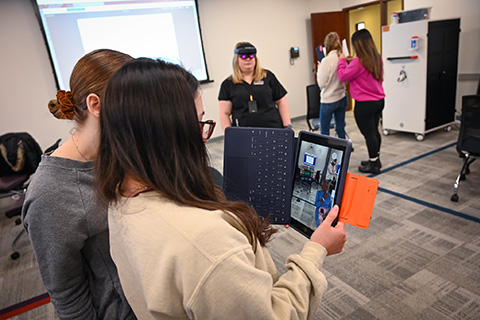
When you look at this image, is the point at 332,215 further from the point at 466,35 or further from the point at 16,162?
the point at 466,35

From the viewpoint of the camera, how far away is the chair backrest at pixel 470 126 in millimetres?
2428

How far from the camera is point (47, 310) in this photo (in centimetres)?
195

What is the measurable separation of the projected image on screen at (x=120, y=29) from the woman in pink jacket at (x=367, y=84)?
2.28 metres

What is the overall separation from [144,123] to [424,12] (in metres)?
4.33

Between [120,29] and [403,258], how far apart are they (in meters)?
4.37

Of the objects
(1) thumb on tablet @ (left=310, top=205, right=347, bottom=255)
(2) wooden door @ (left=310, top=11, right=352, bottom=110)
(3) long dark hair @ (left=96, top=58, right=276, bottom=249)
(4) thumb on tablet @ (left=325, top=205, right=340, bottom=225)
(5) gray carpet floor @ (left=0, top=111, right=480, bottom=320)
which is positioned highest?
(2) wooden door @ (left=310, top=11, right=352, bottom=110)

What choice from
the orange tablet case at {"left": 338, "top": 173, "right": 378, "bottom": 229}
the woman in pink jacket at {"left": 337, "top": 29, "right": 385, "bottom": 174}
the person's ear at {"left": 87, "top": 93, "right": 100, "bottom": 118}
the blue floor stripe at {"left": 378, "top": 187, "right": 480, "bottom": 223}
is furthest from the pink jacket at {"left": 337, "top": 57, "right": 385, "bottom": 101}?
the person's ear at {"left": 87, "top": 93, "right": 100, "bottom": 118}

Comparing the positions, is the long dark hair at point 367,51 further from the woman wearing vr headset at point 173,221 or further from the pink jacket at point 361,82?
the woman wearing vr headset at point 173,221

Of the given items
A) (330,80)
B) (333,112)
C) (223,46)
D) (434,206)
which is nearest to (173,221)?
(434,206)

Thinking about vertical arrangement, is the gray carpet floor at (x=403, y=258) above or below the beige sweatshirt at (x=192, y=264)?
below

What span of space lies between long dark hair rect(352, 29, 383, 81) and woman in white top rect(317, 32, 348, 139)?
0.38m

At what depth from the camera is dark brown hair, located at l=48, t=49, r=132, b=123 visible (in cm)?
81

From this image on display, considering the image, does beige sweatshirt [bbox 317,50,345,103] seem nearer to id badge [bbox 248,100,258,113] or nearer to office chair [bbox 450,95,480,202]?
office chair [bbox 450,95,480,202]

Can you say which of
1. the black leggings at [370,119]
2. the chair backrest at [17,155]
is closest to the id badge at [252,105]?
the black leggings at [370,119]
